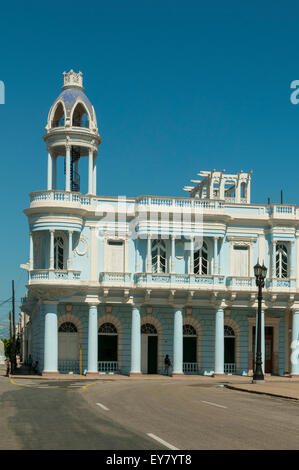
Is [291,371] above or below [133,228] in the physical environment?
below

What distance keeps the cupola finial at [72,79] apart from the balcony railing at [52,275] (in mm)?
12647

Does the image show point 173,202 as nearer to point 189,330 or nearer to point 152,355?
point 189,330

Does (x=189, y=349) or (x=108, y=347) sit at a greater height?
(x=108, y=347)

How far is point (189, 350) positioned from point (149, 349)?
2528 mm

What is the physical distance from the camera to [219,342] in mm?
43062

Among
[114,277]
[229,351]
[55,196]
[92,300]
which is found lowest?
[229,351]

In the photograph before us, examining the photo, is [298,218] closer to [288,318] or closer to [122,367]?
[288,318]

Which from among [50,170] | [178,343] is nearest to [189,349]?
[178,343]

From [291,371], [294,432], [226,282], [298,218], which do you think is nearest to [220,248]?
[226,282]

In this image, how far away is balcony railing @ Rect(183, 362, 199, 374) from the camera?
44250 millimetres

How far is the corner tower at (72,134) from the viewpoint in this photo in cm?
4422

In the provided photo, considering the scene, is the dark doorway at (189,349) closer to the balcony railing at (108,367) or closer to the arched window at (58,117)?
the balcony railing at (108,367)

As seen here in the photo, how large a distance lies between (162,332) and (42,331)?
7.30m
